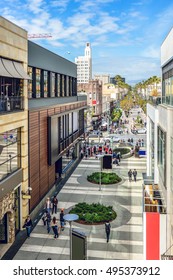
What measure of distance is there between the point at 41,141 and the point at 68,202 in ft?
17.2

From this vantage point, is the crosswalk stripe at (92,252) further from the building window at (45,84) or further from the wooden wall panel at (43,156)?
the building window at (45,84)

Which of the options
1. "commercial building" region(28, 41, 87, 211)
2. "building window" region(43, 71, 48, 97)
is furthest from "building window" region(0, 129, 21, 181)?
"building window" region(43, 71, 48, 97)

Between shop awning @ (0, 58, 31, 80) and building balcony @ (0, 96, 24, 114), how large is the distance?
4.21ft

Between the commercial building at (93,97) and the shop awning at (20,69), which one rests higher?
the commercial building at (93,97)

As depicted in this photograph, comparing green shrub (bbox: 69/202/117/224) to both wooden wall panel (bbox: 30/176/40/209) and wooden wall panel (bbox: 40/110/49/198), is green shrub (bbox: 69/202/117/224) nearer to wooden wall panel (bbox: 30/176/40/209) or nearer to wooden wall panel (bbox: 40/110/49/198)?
wooden wall panel (bbox: 30/176/40/209)

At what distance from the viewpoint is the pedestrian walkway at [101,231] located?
18578 millimetres

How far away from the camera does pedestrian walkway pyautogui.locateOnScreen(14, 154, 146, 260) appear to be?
1858cm

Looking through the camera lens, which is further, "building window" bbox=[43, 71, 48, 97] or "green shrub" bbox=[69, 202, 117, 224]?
"building window" bbox=[43, 71, 48, 97]

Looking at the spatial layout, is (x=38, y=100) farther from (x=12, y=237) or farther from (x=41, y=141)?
(x=12, y=237)

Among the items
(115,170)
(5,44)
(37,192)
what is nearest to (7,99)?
(5,44)

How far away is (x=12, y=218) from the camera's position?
2017 centimetres

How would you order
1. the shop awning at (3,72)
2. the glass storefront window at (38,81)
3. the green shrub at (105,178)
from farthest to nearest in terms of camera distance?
the green shrub at (105,178) → the glass storefront window at (38,81) → the shop awning at (3,72)

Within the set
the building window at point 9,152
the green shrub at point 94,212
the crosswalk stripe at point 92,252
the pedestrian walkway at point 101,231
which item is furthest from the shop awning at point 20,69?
the crosswalk stripe at point 92,252

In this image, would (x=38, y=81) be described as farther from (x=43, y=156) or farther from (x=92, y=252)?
(x=92, y=252)
